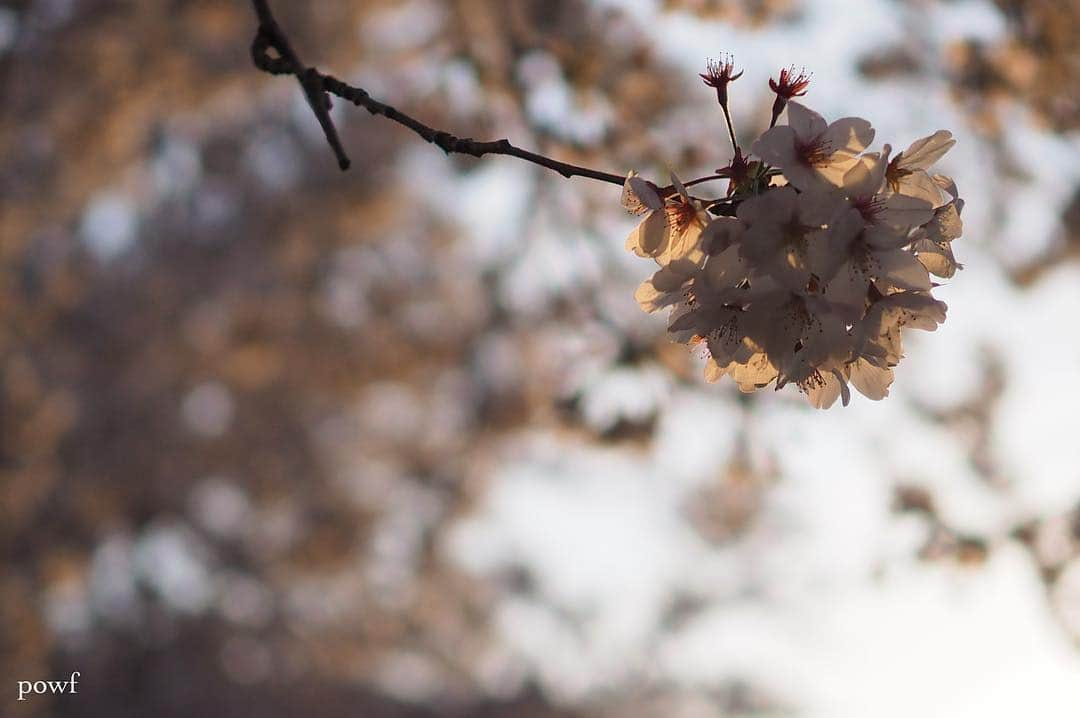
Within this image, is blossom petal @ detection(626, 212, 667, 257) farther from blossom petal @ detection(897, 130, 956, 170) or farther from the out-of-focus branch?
blossom petal @ detection(897, 130, 956, 170)

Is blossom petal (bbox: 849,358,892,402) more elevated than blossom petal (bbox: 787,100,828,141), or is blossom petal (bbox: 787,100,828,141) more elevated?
blossom petal (bbox: 787,100,828,141)

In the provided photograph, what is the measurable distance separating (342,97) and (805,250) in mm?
693

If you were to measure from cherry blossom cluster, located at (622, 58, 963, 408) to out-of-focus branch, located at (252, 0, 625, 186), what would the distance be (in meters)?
0.13

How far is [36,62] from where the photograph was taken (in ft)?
18.3

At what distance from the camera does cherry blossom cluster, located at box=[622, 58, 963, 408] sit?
1.07 meters

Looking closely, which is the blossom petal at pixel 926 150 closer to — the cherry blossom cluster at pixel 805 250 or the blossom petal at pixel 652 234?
the cherry blossom cluster at pixel 805 250

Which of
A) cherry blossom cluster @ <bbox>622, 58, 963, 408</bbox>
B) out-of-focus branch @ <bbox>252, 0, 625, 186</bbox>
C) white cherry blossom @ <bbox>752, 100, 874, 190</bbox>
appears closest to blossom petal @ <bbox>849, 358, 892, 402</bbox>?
cherry blossom cluster @ <bbox>622, 58, 963, 408</bbox>

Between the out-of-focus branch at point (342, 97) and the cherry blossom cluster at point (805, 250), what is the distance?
13 centimetres

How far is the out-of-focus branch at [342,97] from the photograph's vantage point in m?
1.11

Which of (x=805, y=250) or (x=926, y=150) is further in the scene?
(x=926, y=150)

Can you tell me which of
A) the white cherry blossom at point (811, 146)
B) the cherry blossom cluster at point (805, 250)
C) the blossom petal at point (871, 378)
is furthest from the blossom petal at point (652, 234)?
the blossom petal at point (871, 378)

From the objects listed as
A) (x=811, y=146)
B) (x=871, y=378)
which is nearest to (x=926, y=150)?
(x=811, y=146)

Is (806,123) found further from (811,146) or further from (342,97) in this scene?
(342,97)

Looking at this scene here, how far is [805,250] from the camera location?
108cm
